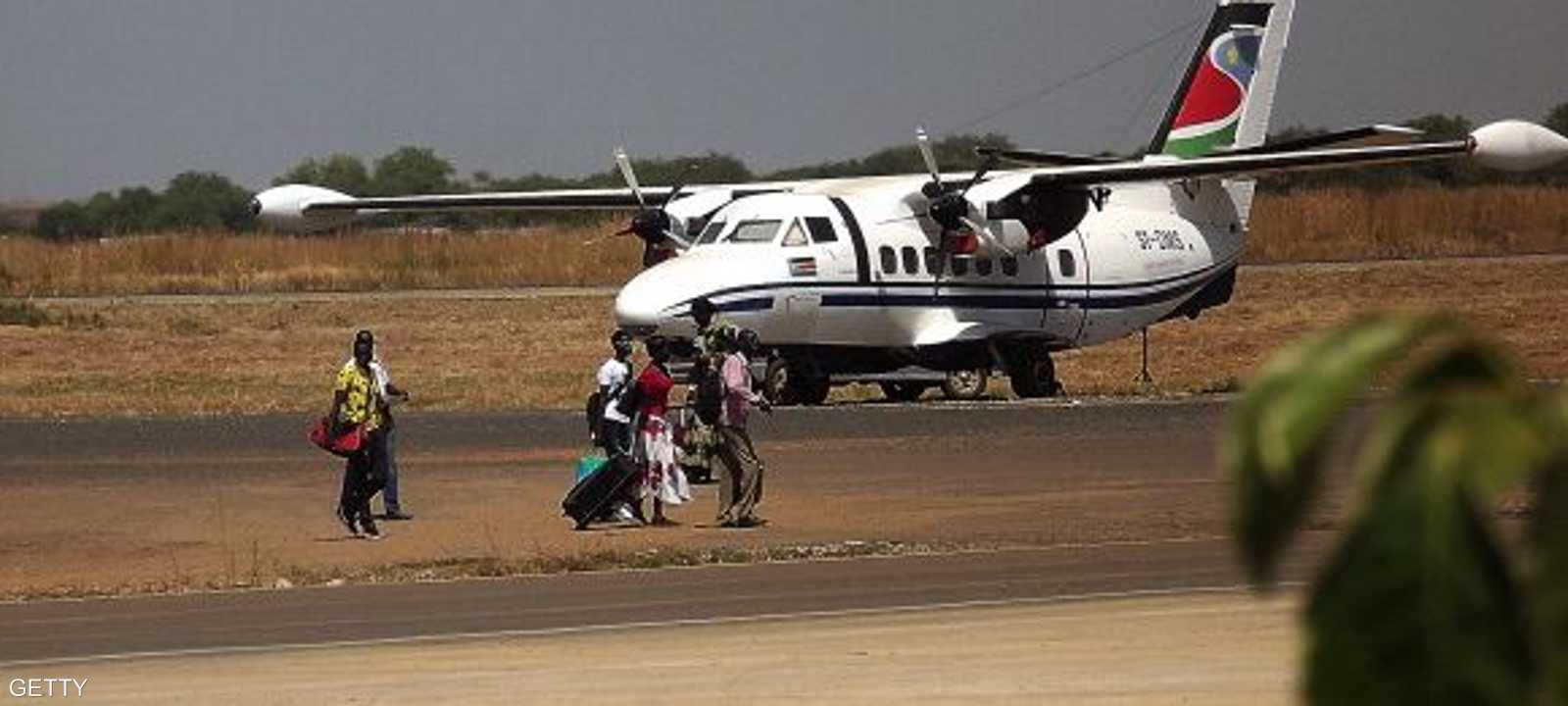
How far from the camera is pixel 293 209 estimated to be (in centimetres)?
4450

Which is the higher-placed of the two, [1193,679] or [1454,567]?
[1454,567]

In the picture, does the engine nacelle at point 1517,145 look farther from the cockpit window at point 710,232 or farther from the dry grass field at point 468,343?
the cockpit window at point 710,232

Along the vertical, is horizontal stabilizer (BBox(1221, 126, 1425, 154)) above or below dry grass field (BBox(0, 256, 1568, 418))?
above

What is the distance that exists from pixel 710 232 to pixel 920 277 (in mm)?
2852

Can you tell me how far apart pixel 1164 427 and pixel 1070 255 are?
24.5 feet

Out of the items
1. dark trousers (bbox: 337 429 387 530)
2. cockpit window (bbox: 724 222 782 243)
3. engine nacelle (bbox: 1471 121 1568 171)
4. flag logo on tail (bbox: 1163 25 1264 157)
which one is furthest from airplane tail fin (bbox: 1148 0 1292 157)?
dark trousers (bbox: 337 429 387 530)

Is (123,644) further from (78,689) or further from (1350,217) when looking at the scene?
(1350,217)

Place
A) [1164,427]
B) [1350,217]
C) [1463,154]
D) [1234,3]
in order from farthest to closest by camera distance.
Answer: [1350,217]
[1234,3]
[1463,154]
[1164,427]

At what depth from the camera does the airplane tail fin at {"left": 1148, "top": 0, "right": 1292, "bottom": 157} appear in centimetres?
4103

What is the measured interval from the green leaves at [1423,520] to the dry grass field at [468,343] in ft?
108

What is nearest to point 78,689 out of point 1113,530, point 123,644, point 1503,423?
point 123,644

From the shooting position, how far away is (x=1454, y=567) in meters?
0.99

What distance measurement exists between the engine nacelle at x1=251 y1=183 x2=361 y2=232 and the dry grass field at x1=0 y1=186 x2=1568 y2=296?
19699 millimetres

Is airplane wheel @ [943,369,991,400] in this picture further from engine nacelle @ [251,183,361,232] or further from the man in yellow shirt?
the man in yellow shirt
